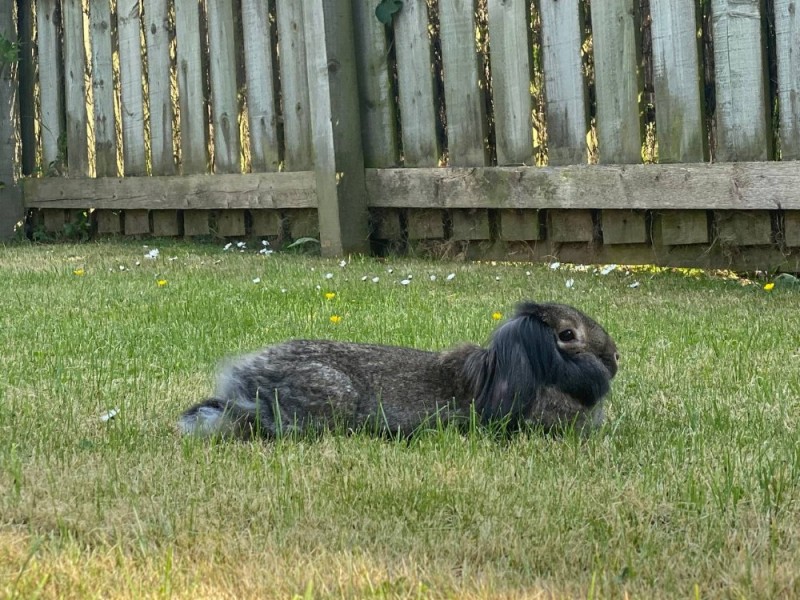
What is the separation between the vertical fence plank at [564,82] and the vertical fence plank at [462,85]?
0.52 meters

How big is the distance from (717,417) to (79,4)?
Answer: 8.22 meters

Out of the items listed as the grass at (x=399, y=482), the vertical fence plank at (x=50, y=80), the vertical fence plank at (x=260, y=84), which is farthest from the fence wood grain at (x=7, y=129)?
the grass at (x=399, y=482)

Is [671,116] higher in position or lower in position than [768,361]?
higher

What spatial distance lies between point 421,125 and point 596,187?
1.58 meters

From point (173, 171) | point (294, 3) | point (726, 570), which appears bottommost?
point (726, 570)

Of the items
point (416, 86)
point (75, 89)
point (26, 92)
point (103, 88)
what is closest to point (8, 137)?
point (26, 92)

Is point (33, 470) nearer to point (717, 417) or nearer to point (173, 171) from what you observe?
point (717, 417)

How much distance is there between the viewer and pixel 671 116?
7.23 metres

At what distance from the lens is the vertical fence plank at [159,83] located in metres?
10.1

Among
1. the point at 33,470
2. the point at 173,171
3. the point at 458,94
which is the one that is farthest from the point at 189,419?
the point at 173,171

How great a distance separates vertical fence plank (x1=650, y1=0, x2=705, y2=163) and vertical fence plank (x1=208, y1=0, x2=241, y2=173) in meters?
3.68

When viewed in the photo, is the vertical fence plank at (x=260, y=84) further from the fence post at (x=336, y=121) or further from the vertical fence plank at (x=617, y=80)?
the vertical fence plank at (x=617, y=80)

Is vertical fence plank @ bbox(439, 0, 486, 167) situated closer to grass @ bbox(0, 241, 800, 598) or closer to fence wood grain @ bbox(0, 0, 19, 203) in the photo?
grass @ bbox(0, 241, 800, 598)

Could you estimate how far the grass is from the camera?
8.79 ft
